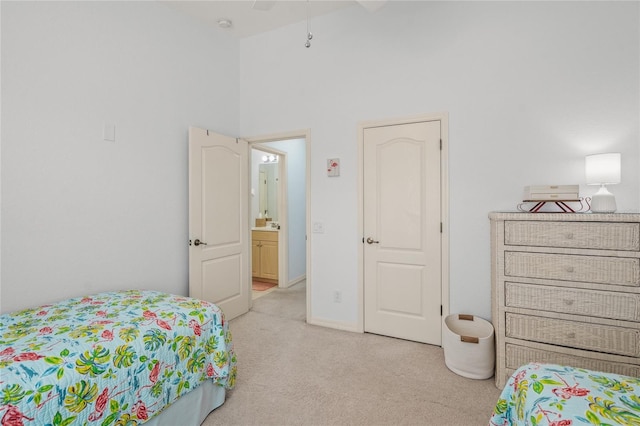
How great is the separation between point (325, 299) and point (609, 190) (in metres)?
2.55

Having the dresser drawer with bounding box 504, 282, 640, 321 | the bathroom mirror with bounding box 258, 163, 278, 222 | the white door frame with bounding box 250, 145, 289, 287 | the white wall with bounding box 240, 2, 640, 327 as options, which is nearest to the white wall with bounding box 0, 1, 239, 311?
the white wall with bounding box 240, 2, 640, 327

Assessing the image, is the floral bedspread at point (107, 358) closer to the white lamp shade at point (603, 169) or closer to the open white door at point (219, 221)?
the open white door at point (219, 221)

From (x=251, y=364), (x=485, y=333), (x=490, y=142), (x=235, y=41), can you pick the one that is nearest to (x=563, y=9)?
(x=490, y=142)

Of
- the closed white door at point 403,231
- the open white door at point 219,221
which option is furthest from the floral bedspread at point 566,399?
the open white door at point 219,221

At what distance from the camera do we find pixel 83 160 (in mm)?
2377

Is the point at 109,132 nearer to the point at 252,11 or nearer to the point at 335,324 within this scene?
the point at 252,11

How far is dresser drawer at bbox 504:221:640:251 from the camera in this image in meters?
1.93

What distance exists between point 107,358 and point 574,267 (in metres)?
2.66

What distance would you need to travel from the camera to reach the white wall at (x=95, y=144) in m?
2.06

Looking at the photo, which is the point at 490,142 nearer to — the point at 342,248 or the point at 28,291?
the point at 342,248

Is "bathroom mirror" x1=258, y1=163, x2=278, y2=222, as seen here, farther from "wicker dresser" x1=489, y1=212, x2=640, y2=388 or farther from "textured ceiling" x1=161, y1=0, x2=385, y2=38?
"wicker dresser" x1=489, y1=212, x2=640, y2=388

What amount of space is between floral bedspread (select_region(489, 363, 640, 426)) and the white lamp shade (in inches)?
57.0

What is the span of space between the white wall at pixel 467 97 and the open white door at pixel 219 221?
612 millimetres

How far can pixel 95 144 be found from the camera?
8.04 feet
